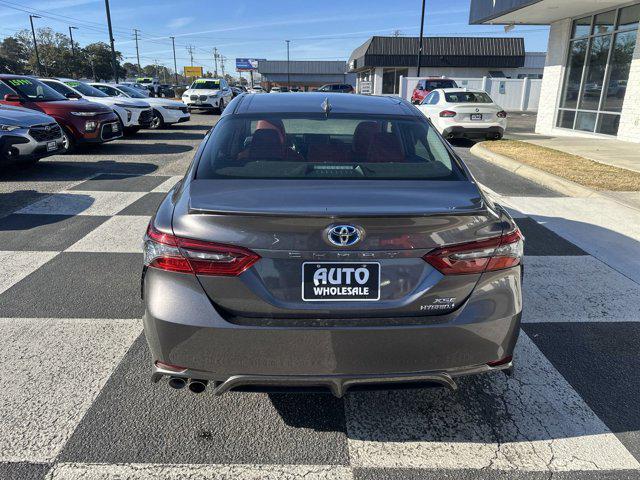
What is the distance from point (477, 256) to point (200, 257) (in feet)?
3.93

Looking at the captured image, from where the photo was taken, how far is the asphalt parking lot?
228cm

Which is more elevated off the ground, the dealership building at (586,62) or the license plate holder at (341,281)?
the dealership building at (586,62)

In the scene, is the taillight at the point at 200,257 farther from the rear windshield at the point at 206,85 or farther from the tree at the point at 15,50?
the tree at the point at 15,50

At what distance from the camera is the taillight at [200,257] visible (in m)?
2.07

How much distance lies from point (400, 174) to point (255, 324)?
1114mm

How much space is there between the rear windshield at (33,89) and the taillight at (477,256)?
Answer: 37.5 ft

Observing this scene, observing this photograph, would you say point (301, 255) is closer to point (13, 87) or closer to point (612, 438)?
point (612, 438)

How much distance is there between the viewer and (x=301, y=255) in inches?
81.0

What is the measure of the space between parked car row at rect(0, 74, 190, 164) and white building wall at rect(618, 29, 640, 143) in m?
13.2

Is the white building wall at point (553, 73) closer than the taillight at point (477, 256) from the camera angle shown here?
No

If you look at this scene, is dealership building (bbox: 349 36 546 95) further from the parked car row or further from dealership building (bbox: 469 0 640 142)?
the parked car row

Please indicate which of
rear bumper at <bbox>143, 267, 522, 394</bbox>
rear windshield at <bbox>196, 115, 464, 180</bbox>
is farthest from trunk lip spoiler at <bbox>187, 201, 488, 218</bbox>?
rear windshield at <bbox>196, 115, 464, 180</bbox>

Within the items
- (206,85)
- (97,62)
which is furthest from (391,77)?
(97,62)

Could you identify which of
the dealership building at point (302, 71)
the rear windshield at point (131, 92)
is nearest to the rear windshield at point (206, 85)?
the rear windshield at point (131, 92)
